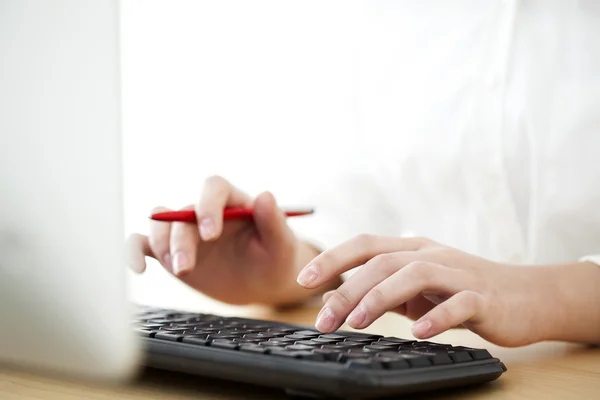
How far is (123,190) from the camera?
0.24 m

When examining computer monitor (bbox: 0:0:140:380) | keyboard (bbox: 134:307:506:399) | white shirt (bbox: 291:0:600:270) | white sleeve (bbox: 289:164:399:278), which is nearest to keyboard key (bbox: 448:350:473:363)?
keyboard (bbox: 134:307:506:399)

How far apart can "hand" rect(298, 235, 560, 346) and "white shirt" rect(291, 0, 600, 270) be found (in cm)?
26

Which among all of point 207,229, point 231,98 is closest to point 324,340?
point 207,229

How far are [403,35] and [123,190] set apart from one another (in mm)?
865

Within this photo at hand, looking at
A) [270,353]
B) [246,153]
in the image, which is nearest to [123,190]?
[270,353]

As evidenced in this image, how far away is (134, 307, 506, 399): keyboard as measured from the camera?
337mm

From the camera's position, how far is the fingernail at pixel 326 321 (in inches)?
18.3

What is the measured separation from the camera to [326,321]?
47cm

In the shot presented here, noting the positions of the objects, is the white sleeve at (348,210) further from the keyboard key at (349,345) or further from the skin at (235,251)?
the keyboard key at (349,345)

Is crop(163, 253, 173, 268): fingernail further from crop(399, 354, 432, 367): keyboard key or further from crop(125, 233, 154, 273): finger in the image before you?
crop(399, 354, 432, 367): keyboard key

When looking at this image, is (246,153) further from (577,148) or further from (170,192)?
(577,148)

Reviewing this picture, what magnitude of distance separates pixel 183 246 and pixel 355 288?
216 millimetres

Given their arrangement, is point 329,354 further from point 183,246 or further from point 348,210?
point 348,210

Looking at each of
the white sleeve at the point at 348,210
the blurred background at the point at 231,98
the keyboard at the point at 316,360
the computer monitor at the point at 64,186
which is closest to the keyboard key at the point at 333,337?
the keyboard at the point at 316,360
